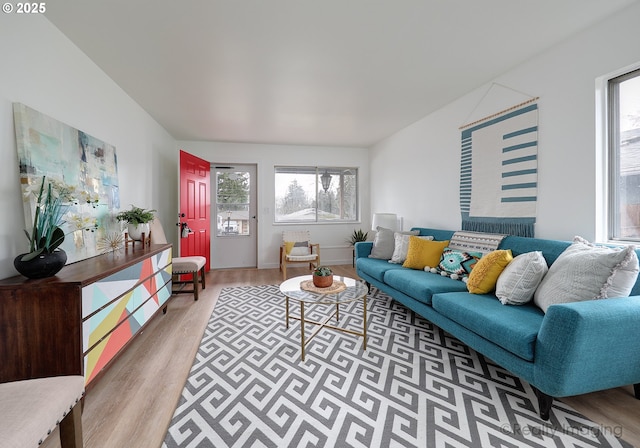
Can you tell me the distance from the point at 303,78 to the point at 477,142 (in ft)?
6.35

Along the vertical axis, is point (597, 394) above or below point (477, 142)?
below

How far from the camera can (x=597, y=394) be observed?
5.24 ft

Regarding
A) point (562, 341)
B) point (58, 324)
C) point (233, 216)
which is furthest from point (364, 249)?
point (58, 324)

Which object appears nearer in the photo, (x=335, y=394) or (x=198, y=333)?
(x=335, y=394)

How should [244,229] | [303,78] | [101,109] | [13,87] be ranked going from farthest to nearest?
[244,229]
[303,78]
[101,109]
[13,87]

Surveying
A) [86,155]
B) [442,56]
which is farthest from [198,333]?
[442,56]

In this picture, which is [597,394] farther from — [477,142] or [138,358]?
[138,358]

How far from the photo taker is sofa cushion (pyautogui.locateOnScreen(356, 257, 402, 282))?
302 centimetres

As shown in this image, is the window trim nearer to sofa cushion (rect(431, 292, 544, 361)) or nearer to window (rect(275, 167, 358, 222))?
sofa cushion (rect(431, 292, 544, 361))

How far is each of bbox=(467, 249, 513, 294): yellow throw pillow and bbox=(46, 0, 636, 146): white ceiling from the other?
1.66 metres

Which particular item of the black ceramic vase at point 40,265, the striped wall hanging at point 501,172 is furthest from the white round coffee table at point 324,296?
the striped wall hanging at point 501,172

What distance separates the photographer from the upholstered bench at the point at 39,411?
84cm

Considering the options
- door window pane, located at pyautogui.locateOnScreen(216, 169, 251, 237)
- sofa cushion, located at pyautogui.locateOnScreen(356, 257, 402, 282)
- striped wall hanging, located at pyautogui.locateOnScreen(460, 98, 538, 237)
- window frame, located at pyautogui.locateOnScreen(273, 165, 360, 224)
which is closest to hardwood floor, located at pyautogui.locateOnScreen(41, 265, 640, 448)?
striped wall hanging, located at pyautogui.locateOnScreen(460, 98, 538, 237)

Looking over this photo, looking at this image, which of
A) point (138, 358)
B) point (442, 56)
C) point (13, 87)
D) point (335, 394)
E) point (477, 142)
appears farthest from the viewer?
point (477, 142)
